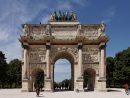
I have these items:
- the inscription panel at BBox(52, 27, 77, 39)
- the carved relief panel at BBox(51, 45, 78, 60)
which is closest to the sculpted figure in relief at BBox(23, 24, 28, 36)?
the inscription panel at BBox(52, 27, 77, 39)

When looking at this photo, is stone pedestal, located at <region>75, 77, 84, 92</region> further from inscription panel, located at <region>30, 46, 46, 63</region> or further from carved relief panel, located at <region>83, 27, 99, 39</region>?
carved relief panel, located at <region>83, 27, 99, 39</region>

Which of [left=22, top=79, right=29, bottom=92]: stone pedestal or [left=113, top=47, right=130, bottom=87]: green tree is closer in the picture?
[left=22, top=79, right=29, bottom=92]: stone pedestal

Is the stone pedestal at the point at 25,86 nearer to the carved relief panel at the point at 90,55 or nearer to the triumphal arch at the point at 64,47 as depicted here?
the triumphal arch at the point at 64,47

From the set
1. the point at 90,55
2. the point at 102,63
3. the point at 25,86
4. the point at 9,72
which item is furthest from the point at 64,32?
the point at 9,72

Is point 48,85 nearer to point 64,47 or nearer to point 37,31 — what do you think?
point 64,47

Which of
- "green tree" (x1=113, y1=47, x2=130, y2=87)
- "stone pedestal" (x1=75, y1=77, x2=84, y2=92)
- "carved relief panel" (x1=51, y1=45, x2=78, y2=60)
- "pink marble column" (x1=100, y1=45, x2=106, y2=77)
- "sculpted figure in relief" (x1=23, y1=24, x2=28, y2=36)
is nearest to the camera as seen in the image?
"stone pedestal" (x1=75, y1=77, x2=84, y2=92)

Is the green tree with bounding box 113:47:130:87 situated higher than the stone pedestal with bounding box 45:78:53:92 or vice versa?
the green tree with bounding box 113:47:130:87

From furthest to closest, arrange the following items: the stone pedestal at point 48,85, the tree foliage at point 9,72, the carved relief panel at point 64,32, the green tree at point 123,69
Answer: the tree foliage at point 9,72 → the green tree at point 123,69 → the carved relief panel at point 64,32 → the stone pedestal at point 48,85

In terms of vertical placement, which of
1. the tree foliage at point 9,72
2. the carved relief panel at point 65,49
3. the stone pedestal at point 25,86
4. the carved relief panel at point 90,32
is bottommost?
the stone pedestal at point 25,86

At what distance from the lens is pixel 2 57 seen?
6881 centimetres

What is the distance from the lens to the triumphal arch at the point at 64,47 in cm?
4291

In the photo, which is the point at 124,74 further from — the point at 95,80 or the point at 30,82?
the point at 30,82

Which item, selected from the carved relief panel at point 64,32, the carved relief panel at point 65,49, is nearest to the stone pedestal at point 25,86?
the carved relief panel at point 65,49

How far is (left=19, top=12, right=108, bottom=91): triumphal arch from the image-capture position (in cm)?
4291
